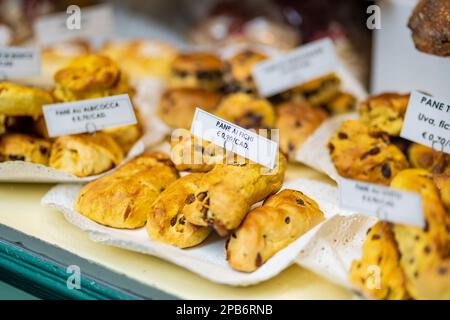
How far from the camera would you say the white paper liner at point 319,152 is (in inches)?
66.0

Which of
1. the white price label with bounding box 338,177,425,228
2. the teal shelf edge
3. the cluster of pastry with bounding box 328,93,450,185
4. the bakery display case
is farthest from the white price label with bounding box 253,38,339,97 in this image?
the teal shelf edge

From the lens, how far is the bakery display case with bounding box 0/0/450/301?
1203mm

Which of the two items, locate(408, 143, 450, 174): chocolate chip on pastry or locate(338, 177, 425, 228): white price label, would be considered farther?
locate(408, 143, 450, 174): chocolate chip on pastry

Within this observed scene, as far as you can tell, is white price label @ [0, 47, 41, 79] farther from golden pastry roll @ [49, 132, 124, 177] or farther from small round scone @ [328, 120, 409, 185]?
small round scone @ [328, 120, 409, 185]

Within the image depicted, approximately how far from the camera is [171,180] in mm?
1565

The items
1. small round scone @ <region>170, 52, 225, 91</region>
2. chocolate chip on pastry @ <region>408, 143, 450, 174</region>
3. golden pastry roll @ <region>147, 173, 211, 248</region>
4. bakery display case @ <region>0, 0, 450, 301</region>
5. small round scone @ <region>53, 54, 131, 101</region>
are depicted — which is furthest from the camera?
small round scone @ <region>170, 52, 225, 91</region>

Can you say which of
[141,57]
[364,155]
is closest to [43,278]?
[364,155]

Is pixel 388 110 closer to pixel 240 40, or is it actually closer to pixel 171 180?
pixel 171 180

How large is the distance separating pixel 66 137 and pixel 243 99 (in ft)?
→ 1.89

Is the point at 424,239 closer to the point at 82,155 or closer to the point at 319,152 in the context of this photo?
the point at 319,152

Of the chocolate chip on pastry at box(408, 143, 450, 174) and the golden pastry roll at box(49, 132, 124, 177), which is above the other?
the chocolate chip on pastry at box(408, 143, 450, 174)

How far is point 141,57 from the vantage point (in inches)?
98.5

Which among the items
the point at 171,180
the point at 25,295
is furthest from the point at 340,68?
the point at 25,295

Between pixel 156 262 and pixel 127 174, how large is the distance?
0.30 m
